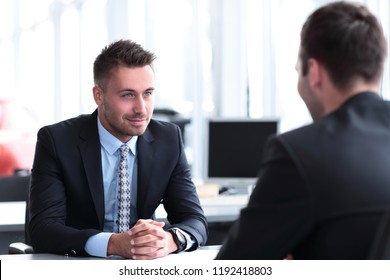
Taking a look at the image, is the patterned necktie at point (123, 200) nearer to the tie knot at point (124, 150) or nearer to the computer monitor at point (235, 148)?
the tie knot at point (124, 150)

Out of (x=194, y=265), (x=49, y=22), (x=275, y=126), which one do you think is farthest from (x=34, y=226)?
(x=49, y=22)

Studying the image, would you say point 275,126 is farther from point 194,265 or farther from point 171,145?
point 194,265

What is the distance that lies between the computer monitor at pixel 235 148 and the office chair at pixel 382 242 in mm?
3618

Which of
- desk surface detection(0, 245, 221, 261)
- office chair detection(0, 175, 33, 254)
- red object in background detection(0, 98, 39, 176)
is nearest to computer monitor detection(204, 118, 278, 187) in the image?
office chair detection(0, 175, 33, 254)

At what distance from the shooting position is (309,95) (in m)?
1.56

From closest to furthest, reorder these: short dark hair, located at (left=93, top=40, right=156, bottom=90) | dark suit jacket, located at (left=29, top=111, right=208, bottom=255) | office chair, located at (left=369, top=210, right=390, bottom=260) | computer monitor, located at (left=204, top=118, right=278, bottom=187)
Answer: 1. office chair, located at (left=369, top=210, right=390, bottom=260)
2. dark suit jacket, located at (left=29, top=111, right=208, bottom=255)
3. short dark hair, located at (left=93, top=40, right=156, bottom=90)
4. computer monitor, located at (left=204, top=118, right=278, bottom=187)

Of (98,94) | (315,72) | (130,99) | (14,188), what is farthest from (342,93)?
(14,188)

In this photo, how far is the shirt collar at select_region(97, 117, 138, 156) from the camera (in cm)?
293

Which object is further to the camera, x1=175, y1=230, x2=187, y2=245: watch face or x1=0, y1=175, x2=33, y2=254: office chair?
x1=0, y1=175, x2=33, y2=254: office chair

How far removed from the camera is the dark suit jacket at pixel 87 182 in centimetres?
275

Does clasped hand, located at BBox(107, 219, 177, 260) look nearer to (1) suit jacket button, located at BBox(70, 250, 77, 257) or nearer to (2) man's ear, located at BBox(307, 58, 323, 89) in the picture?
(1) suit jacket button, located at BBox(70, 250, 77, 257)

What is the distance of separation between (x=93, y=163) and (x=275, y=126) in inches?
92.5

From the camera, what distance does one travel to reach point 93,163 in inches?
112

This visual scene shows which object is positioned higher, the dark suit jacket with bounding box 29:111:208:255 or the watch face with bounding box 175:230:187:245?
the dark suit jacket with bounding box 29:111:208:255
